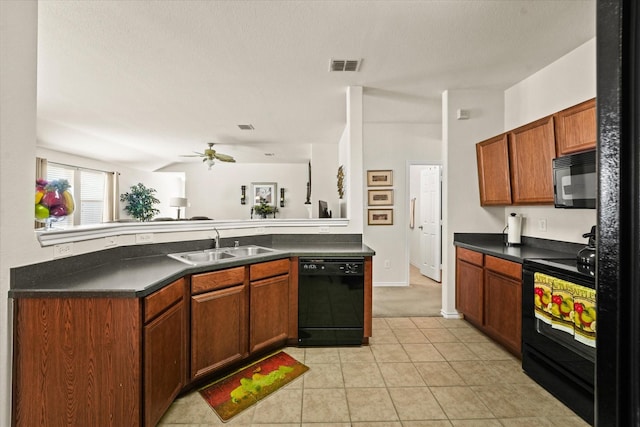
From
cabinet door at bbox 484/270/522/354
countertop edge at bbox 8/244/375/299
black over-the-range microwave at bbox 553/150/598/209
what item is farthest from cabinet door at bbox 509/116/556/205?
countertop edge at bbox 8/244/375/299

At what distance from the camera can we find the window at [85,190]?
6.16 meters

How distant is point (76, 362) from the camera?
149 cm

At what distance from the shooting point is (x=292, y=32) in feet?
7.73

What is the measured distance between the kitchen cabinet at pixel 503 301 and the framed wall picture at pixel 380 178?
82.1 inches

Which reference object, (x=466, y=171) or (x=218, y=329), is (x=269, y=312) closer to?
(x=218, y=329)

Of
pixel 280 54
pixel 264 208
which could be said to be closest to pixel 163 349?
pixel 280 54

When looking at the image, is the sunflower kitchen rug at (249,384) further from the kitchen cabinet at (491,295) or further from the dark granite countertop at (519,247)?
the dark granite countertop at (519,247)

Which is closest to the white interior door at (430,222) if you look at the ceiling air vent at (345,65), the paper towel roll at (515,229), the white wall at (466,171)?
the white wall at (466,171)

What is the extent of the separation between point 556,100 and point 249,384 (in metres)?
3.53

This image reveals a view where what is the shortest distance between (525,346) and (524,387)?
0.28 meters

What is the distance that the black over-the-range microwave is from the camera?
2.10 metres

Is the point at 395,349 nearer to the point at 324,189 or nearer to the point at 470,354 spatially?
the point at 470,354

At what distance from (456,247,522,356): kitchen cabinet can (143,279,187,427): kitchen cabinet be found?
8.20 ft

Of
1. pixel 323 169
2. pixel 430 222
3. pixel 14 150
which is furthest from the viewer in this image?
pixel 323 169
